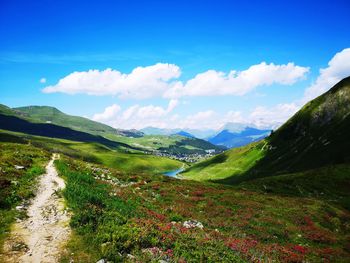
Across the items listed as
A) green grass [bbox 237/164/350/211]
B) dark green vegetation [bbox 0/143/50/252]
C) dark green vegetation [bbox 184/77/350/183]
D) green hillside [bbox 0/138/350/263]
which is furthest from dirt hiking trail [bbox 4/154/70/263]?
dark green vegetation [bbox 184/77/350/183]

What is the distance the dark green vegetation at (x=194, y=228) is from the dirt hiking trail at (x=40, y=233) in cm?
76

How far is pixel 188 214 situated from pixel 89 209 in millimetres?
13095

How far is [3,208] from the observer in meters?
19.9

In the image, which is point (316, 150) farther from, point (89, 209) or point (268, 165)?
point (89, 209)

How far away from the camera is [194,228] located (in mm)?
23375

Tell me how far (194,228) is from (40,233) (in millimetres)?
11979

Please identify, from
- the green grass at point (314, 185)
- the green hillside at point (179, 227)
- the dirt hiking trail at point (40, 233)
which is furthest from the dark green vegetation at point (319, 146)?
the dirt hiking trail at point (40, 233)

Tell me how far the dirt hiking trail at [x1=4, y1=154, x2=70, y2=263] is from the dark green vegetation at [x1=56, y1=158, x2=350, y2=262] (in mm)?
765

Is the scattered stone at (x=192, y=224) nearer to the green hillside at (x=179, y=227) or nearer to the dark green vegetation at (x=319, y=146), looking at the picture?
the green hillside at (x=179, y=227)

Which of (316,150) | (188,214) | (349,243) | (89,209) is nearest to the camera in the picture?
(89,209)

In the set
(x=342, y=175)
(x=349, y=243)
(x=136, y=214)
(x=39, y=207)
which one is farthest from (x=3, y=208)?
(x=342, y=175)

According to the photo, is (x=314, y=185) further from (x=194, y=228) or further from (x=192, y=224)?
(x=194, y=228)

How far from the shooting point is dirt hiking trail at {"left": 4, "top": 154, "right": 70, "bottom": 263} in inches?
548

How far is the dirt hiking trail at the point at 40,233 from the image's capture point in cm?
1392
